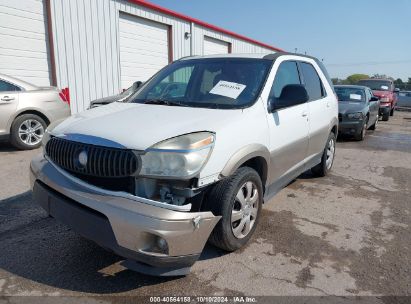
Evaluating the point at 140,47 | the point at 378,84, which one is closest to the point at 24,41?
the point at 140,47

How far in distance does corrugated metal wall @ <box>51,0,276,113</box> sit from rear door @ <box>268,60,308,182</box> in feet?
25.5

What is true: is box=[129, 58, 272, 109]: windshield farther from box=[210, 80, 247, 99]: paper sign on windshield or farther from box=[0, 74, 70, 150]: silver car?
box=[0, 74, 70, 150]: silver car

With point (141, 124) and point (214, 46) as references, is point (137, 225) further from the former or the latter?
point (214, 46)

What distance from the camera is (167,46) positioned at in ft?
44.4

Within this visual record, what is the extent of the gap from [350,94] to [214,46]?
771 cm

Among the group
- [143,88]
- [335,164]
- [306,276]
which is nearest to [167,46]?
[335,164]

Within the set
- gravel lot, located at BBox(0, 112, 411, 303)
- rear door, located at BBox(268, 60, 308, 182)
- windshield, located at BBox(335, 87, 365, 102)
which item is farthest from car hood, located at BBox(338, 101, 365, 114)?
rear door, located at BBox(268, 60, 308, 182)

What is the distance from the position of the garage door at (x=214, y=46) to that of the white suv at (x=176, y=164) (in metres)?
12.4

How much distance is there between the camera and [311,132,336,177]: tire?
17.9 feet

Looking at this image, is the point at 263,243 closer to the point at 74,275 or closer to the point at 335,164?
the point at 74,275

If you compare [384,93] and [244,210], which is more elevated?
[384,93]

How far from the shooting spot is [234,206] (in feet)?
9.94

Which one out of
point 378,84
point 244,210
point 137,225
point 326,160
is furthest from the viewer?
point 378,84

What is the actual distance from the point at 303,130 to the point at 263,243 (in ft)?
5.02
